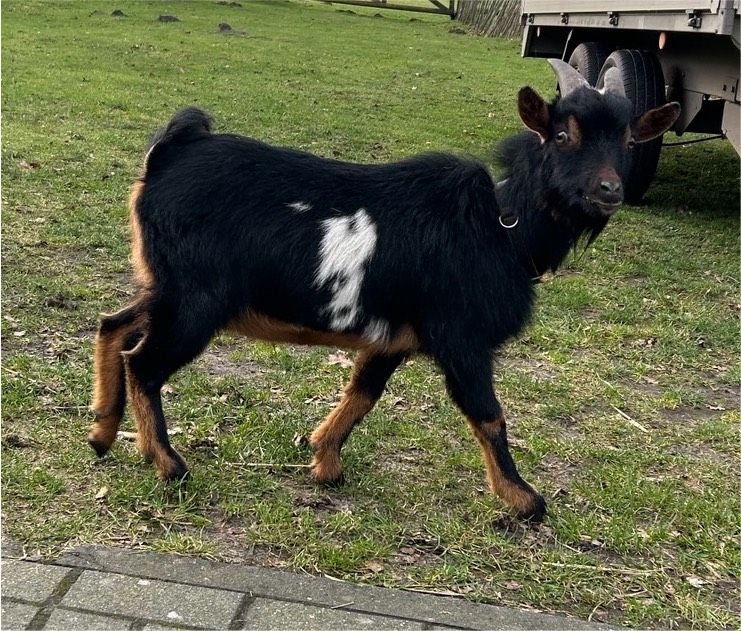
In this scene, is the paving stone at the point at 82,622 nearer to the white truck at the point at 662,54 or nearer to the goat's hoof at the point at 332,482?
the goat's hoof at the point at 332,482

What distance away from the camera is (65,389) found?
4188mm

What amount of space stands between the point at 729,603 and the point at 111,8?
2287 centimetres

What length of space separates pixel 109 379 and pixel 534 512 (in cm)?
176

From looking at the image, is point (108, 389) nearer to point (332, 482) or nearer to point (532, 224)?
point (332, 482)

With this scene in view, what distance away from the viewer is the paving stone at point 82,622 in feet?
8.71

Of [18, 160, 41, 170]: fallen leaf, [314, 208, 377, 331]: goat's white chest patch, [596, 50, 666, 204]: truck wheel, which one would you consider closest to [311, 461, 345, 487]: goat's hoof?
[314, 208, 377, 331]: goat's white chest patch

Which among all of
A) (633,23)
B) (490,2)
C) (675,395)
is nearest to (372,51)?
(490,2)

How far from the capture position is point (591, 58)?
8961 millimetres

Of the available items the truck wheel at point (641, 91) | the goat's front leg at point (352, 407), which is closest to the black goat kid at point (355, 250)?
the goat's front leg at point (352, 407)

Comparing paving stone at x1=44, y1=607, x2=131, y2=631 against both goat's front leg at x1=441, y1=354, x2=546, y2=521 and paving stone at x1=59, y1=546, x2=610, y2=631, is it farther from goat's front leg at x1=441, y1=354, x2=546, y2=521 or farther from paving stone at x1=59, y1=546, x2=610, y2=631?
goat's front leg at x1=441, y1=354, x2=546, y2=521

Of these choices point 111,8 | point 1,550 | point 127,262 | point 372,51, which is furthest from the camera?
point 111,8

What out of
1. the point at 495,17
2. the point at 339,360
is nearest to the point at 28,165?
the point at 339,360

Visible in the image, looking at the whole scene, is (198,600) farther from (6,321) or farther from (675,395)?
(675,395)

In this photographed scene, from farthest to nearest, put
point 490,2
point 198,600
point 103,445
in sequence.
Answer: point 490,2
point 103,445
point 198,600
